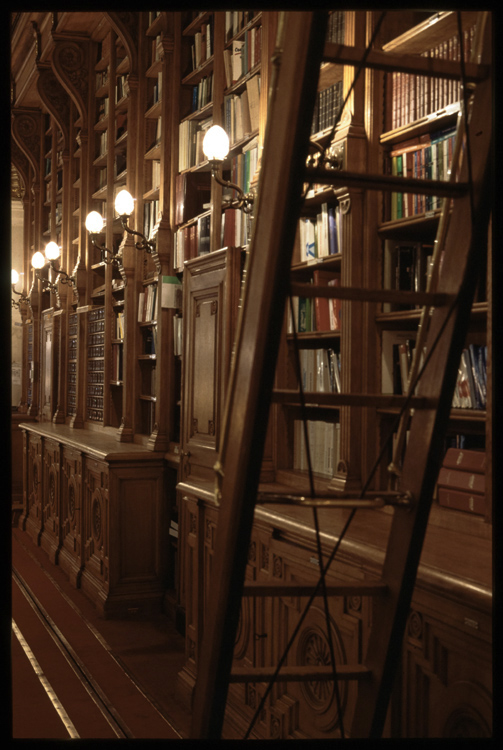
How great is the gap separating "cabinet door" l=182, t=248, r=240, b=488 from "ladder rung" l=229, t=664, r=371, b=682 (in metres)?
1.85

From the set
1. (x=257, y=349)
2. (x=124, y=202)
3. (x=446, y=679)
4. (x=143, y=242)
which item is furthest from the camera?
(x=143, y=242)

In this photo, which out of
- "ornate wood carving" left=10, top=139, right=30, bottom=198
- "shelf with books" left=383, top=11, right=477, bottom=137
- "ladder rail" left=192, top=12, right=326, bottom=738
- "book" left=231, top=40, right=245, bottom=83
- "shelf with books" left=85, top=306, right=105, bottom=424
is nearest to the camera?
"ladder rail" left=192, top=12, right=326, bottom=738

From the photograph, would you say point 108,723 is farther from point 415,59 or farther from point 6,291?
point 415,59

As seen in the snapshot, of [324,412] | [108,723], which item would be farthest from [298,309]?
[108,723]

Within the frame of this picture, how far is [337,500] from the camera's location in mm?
1602

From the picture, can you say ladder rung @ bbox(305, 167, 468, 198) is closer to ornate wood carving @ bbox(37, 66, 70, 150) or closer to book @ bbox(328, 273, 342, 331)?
book @ bbox(328, 273, 342, 331)

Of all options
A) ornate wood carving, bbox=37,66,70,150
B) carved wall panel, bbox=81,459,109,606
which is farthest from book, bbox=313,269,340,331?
ornate wood carving, bbox=37,66,70,150

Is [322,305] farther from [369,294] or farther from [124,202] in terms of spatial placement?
[124,202]

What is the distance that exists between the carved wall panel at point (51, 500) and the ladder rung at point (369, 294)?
5.17 metres

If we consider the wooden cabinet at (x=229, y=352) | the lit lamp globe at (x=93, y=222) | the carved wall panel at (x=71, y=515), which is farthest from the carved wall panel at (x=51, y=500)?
the lit lamp globe at (x=93, y=222)

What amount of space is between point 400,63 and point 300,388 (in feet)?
2.34

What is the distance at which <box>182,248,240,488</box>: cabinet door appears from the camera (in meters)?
3.64

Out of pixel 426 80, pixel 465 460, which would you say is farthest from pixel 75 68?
pixel 465 460

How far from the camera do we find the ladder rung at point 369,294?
1555 millimetres
